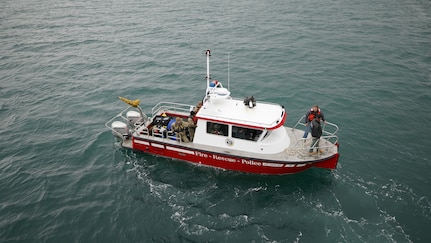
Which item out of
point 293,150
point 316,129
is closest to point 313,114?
point 316,129

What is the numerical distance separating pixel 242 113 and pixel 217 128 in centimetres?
152

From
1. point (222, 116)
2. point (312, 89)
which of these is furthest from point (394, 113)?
point (222, 116)

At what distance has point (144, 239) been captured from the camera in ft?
42.6

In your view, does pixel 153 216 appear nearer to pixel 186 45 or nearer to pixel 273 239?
pixel 273 239

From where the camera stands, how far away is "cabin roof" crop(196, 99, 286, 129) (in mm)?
15039

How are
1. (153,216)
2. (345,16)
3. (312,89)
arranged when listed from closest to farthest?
(153,216) < (312,89) < (345,16)

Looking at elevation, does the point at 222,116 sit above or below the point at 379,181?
above

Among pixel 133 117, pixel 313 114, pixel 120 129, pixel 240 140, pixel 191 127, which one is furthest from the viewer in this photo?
pixel 133 117

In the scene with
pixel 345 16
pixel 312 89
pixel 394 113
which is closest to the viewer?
pixel 394 113

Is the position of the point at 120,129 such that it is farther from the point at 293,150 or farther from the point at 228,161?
the point at 293,150

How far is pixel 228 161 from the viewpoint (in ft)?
52.4

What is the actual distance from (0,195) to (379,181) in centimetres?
1942

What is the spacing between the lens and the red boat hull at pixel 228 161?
15.4 m

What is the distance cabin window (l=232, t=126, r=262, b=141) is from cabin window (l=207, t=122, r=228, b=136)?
1.51 ft
